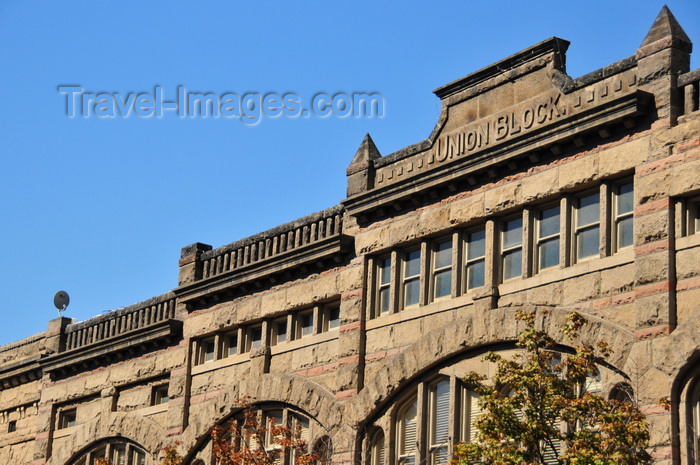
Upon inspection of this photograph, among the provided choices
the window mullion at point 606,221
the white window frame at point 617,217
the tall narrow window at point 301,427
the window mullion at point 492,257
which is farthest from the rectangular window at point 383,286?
the white window frame at point 617,217

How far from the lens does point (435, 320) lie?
94.5 ft

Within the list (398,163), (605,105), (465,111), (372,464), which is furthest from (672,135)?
(372,464)

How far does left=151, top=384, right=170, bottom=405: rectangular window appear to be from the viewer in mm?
37188

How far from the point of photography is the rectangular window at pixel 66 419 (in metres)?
40.6

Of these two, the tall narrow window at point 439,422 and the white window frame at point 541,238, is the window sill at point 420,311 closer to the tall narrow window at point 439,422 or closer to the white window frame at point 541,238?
the tall narrow window at point 439,422

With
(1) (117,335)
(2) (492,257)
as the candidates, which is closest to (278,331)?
(1) (117,335)

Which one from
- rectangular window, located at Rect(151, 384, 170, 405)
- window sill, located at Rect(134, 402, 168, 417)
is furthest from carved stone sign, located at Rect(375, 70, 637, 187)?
rectangular window, located at Rect(151, 384, 170, 405)

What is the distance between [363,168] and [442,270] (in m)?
3.72

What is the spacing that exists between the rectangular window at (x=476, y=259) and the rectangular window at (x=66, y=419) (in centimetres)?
1665

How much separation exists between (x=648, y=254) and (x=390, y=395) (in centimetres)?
732

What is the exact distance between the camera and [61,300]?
4269 centimetres

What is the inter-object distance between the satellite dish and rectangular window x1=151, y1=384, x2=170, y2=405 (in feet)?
21.8

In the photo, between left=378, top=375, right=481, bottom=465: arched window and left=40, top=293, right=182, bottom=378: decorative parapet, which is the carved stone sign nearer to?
left=378, top=375, right=481, bottom=465: arched window

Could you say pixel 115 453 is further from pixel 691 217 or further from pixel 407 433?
pixel 691 217
